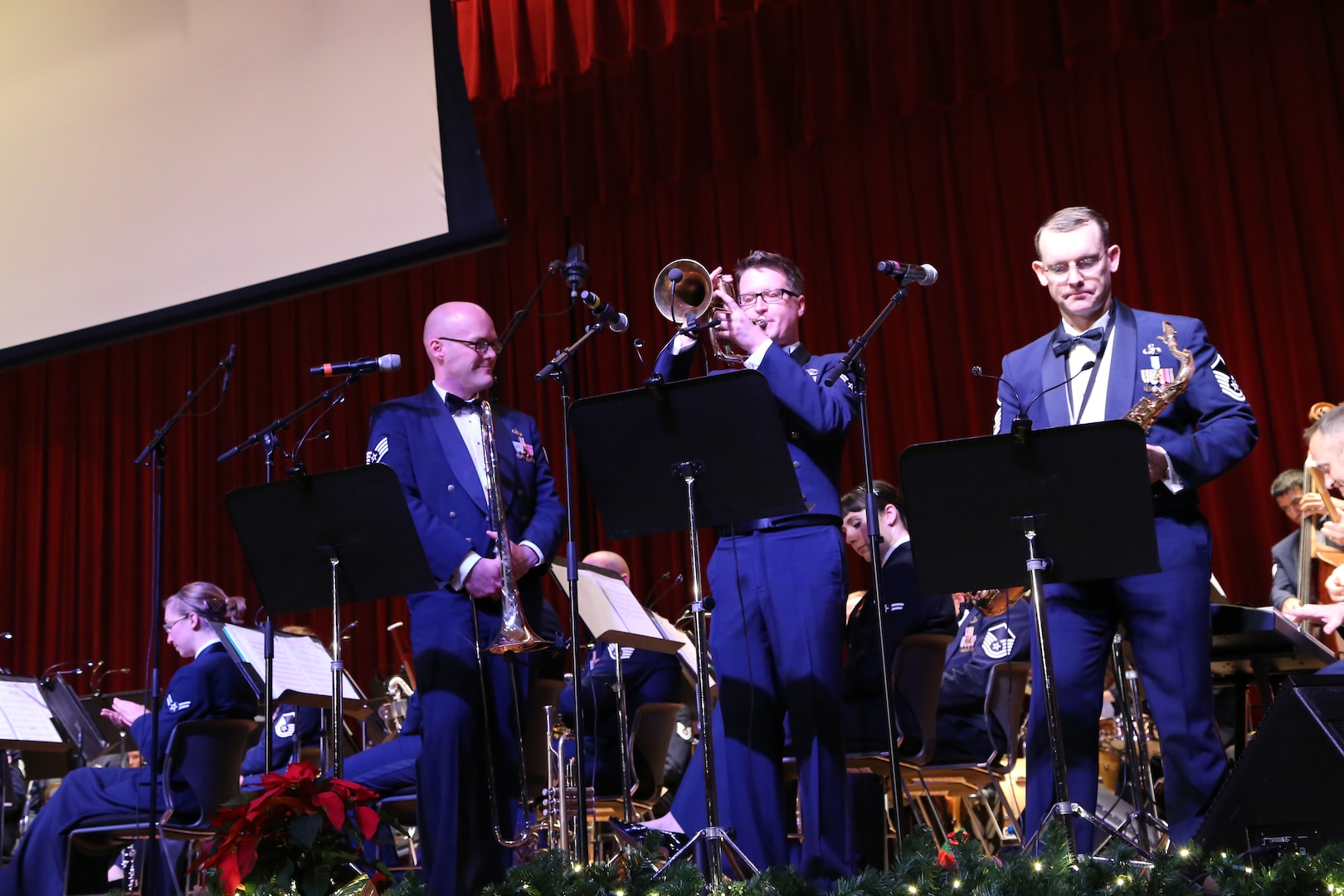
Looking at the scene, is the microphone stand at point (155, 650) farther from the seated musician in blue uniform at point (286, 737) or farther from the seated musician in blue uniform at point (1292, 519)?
the seated musician in blue uniform at point (1292, 519)

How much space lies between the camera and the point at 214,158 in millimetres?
5668

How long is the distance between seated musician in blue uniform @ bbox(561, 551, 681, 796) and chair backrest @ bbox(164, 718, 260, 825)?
4.27 ft

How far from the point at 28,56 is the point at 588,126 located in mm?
3591

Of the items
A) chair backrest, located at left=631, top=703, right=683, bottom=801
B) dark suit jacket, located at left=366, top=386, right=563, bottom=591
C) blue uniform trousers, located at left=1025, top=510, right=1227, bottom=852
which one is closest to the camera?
blue uniform trousers, located at left=1025, top=510, right=1227, bottom=852

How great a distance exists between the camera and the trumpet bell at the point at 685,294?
138 inches

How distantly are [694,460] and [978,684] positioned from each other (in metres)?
1.90

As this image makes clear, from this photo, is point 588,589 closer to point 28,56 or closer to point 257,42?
point 257,42

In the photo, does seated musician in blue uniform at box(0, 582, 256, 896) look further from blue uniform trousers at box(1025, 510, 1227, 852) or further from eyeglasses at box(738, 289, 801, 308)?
blue uniform trousers at box(1025, 510, 1227, 852)

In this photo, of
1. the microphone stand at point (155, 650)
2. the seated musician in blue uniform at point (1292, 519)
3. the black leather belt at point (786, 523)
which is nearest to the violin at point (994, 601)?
the seated musician in blue uniform at point (1292, 519)

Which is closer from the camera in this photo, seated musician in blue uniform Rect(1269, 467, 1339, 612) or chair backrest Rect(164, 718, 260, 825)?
chair backrest Rect(164, 718, 260, 825)

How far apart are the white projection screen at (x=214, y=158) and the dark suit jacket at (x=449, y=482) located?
1.33m

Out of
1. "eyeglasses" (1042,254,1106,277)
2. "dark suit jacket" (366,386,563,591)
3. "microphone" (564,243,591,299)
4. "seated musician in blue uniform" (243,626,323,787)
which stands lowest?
"seated musician in blue uniform" (243,626,323,787)

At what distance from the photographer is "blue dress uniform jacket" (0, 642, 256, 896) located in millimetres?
4938

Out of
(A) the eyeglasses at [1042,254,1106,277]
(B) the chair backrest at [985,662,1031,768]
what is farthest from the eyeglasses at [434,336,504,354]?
(B) the chair backrest at [985,662,1031,768]
